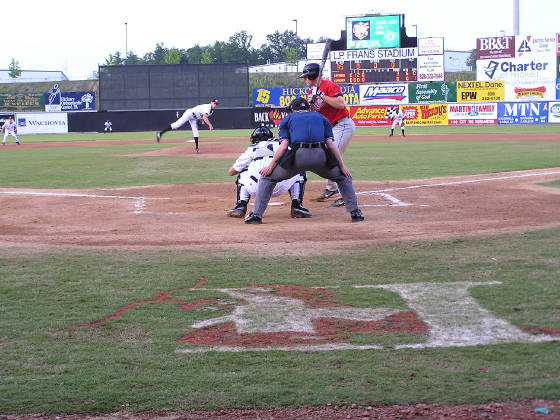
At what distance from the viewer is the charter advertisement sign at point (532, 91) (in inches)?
2095

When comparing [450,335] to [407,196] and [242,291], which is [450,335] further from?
[407,196]

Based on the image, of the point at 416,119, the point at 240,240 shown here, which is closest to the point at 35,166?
the point at 240,240

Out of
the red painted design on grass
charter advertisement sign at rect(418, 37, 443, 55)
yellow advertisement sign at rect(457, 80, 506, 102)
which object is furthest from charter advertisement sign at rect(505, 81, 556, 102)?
the red painted design on grass

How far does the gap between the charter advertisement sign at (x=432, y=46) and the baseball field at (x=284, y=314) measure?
47.7 meters

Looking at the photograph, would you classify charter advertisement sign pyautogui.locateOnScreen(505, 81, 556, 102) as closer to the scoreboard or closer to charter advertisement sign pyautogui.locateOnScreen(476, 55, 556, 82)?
charter advertisement sign pyautogui.locateOnScreen(476, 55, 556, 82)

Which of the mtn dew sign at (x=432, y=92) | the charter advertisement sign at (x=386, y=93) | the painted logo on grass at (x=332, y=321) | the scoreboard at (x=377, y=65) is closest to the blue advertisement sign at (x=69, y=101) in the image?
the scoreboard at (x=377, y=65)

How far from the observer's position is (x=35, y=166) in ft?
65.3

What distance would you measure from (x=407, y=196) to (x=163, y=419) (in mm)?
8249

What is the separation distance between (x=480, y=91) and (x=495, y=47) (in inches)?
219

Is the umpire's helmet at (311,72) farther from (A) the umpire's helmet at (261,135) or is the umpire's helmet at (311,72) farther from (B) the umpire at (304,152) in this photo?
(B) the umpire at (304,152)

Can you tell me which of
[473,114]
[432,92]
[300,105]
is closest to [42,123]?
[432,92]

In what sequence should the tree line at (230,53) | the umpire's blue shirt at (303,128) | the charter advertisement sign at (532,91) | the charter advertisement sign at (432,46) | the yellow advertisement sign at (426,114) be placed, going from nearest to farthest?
the umpire's blue shirt at (303,128), the yellow advertisement sign at (426,114), the charter advertisement sign at (532,91), the charter advertisement sign at (432,46), the tree line at (230,53)

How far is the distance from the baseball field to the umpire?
0.62 m

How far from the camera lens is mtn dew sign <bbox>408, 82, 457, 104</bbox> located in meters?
51.6
